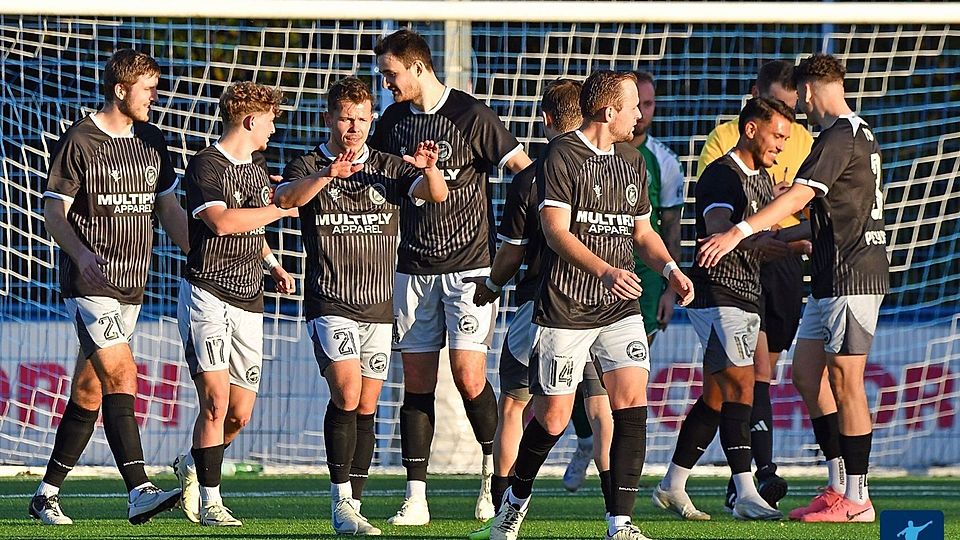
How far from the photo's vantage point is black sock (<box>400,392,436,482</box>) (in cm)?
716

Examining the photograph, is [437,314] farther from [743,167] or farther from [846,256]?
[846,256]

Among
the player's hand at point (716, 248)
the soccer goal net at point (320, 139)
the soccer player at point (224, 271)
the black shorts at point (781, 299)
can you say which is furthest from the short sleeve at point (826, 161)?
the soccer goal net at point (320, 139)

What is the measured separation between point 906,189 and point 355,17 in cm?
410

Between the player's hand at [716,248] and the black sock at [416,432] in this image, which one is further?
the black sock at [416,432]

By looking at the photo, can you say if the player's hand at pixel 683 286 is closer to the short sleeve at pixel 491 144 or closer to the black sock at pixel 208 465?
the short sleeve at pixel 491 144

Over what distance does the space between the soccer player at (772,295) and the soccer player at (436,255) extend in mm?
1309

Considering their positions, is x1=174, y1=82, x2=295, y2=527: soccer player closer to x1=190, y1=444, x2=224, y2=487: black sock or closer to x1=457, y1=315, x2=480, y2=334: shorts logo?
x1=190, y1=444, x2=224, y2=487: black sock

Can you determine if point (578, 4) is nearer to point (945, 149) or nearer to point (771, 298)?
point (771, 298)

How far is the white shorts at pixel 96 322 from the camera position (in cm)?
686

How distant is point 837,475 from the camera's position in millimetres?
7605

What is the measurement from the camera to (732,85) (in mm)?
11172

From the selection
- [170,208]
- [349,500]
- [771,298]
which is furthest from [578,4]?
[349,500]

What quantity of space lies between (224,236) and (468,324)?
1169mm

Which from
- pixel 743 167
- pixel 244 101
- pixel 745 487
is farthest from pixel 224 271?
pixel 745 487
